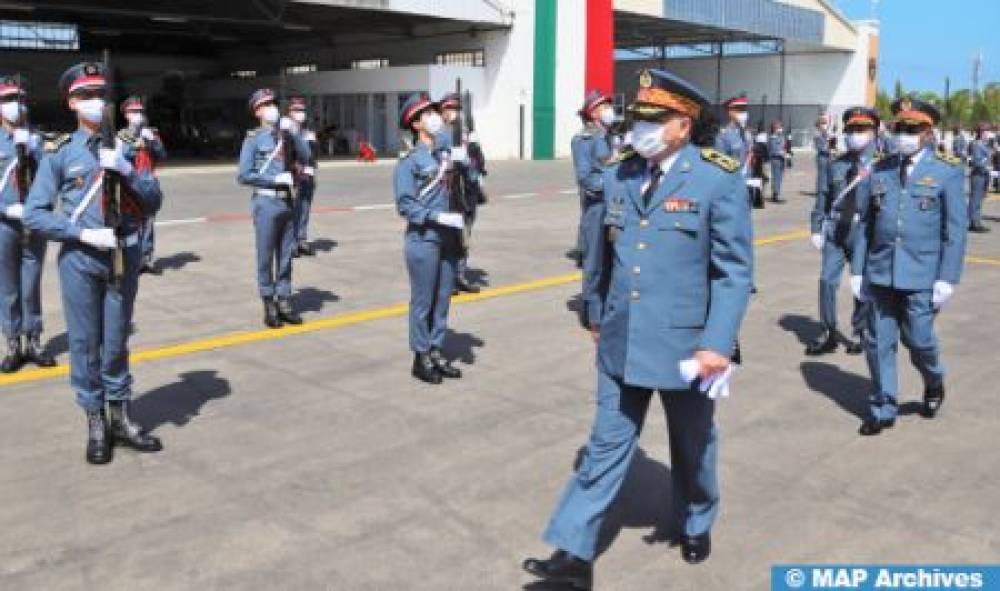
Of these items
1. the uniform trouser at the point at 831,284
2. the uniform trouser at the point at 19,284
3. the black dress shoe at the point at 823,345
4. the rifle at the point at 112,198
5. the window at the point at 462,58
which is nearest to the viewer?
the rifle at the point at 112,198

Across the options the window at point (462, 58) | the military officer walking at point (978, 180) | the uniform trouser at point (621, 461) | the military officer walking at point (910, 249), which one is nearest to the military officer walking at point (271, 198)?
the military officer walking at point (910, 249)

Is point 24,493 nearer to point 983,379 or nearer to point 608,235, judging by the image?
point 608,235

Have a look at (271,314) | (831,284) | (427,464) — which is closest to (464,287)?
(271,314)

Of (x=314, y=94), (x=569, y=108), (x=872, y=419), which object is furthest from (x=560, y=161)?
(x=872, y=419)

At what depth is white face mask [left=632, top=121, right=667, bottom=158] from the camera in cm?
336

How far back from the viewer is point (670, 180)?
3.37m

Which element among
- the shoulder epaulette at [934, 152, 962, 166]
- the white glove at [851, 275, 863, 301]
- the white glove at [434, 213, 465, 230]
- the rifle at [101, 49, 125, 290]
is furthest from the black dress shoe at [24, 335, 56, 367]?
the shoulder epaulette at [934, 152, 962, 166]

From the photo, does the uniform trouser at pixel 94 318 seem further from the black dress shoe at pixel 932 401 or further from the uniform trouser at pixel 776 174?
the uniform trouser at pixel 776 174

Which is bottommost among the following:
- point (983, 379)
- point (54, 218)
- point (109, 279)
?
point (983, 379)

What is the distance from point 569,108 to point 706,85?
935 inches

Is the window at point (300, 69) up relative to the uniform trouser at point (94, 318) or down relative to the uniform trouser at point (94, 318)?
up

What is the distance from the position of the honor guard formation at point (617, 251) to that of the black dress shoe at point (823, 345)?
0.05 feet

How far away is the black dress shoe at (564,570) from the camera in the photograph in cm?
340

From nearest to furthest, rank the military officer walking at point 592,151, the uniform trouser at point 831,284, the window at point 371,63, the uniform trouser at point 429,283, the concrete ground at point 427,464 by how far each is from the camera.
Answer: the concrete ground at point 427,464, the uniform trouser at point 429,283, the uniform trouser at point 831,284, the military officer walking at point 592,151, the window at point 371,63
